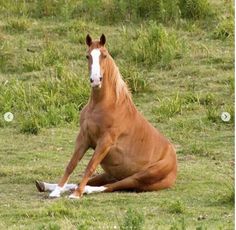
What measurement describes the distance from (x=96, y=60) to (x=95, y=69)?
84 mm

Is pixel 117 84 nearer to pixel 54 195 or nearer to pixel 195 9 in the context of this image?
pixel 54 195

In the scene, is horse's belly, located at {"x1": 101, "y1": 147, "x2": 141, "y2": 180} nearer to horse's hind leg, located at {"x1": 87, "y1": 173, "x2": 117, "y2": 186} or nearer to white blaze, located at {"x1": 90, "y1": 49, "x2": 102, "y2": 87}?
horse's hind leg, located at {"x1": 87, "y1": 173, "x2": 117, "y2": 186}

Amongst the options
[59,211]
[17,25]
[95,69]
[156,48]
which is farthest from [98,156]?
[17,25]

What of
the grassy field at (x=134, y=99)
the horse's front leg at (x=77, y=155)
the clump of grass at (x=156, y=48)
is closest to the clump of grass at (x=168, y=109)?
the grassy field at (x=134, y=99)

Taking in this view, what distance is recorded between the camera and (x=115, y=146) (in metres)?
10.0

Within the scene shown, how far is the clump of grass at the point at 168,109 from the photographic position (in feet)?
43.3

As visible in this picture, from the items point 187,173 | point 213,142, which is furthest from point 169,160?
point 213,142

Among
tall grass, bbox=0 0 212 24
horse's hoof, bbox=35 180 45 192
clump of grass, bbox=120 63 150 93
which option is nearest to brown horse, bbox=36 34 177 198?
horse's hoof, bbox=35 180 45 192

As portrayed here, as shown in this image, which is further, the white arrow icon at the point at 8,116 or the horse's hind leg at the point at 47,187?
the white arrow icon at the point at 8,116

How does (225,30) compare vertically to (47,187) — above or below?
above

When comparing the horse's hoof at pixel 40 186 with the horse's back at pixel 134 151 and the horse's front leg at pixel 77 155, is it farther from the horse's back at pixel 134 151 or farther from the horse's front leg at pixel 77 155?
the horse's back at pixel 134 151

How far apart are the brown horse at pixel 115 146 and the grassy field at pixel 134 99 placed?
0.19m

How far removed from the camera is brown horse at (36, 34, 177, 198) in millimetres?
9898

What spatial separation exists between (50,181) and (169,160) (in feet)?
3.92
